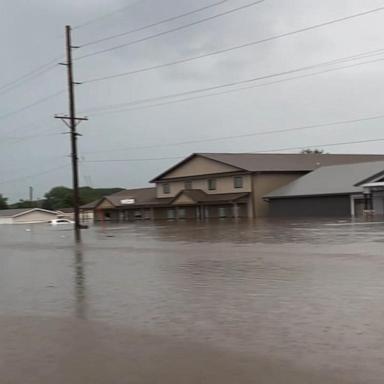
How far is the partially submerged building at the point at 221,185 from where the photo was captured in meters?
74.9

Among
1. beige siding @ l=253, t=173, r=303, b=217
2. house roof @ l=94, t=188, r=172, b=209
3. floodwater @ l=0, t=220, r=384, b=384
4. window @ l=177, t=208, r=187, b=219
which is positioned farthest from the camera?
house roof @ l=94, t=188, r=172, b=209

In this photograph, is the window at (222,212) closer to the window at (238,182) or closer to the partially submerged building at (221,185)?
the partially submerged building at (221,185)

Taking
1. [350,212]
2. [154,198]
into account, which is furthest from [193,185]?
[350,212]

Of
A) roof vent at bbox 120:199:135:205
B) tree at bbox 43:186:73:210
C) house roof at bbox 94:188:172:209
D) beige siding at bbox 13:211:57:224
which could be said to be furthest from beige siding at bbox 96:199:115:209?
tree at bbox 43:186:73:210

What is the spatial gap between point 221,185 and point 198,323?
70.1m

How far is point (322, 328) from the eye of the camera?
8.38 m

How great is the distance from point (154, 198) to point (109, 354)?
85.6 meters

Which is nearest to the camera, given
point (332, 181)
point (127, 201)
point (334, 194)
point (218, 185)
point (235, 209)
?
point (334, 194)

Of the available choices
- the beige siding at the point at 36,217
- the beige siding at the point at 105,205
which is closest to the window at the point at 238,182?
the beige siding at the point at 105,205

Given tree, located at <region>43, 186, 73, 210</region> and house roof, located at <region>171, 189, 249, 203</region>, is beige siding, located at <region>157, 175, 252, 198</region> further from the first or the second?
tree, located at <region>43, 186, 73, 210</region>

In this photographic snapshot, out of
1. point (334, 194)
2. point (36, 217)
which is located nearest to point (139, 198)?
point (334, 194)

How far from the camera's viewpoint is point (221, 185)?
79.0 metres

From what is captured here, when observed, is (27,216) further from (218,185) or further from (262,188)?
(262,188)

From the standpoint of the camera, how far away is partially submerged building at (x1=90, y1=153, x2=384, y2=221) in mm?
74875
